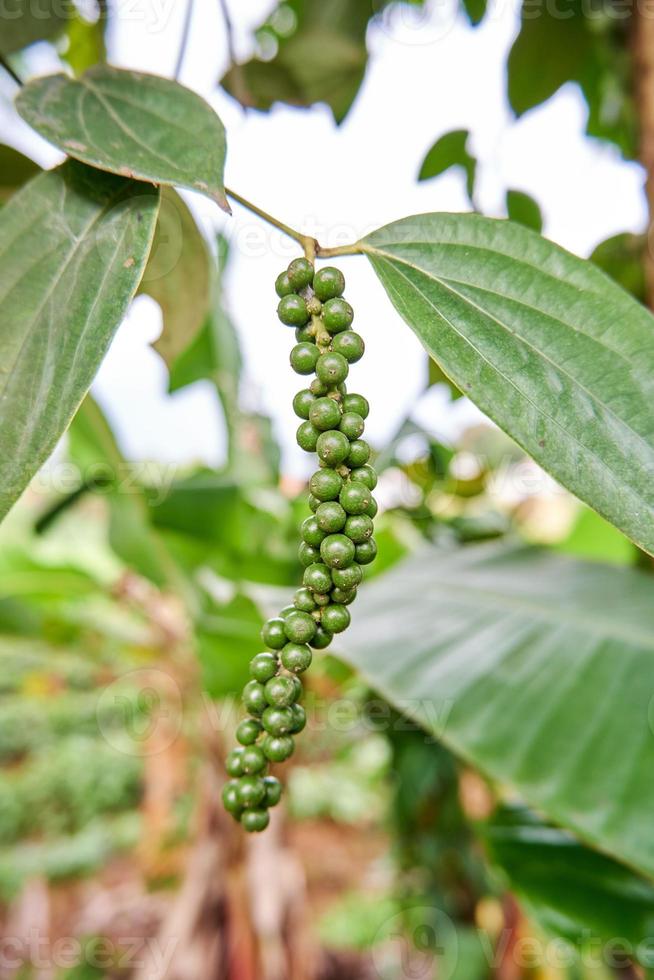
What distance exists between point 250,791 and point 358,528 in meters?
0.13

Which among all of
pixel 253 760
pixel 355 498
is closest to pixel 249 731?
pixel 253 760

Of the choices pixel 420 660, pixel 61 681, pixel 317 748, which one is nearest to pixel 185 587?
pixel 420 660

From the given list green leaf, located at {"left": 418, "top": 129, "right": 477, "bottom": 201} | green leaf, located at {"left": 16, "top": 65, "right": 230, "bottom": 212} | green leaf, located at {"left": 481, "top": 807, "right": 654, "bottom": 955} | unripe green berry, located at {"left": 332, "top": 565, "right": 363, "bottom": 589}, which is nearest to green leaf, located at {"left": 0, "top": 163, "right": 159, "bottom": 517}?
green leaf, located at {"left": 16, "top": 65, "right": 230, "bottom": 212}

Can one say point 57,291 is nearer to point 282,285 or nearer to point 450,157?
point 282,285

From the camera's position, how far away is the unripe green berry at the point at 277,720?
30 centimetres

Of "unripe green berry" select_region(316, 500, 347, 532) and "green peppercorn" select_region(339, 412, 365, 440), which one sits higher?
"green peppercorn" select_region(339, 412, 365, 440)

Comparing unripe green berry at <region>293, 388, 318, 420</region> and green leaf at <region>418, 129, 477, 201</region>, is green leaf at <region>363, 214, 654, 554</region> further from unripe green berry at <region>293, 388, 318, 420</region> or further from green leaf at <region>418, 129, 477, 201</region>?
green leaf at <region>418, 129, 477, 201</region>

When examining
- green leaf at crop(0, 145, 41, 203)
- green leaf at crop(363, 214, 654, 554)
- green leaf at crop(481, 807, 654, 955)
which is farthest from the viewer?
green leaf at crop(481, 807, 654, 955)

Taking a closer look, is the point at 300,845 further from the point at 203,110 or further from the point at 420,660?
the point at 203,110

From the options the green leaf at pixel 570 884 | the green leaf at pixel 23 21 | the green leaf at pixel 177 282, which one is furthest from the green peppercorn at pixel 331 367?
the green leaf at pixel 570 884

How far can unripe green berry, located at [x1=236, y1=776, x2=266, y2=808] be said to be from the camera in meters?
0.31

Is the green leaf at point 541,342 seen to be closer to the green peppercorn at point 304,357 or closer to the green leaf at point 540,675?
the green peppercorn at point 304,357

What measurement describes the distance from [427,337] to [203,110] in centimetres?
15

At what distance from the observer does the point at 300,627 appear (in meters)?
0.29
